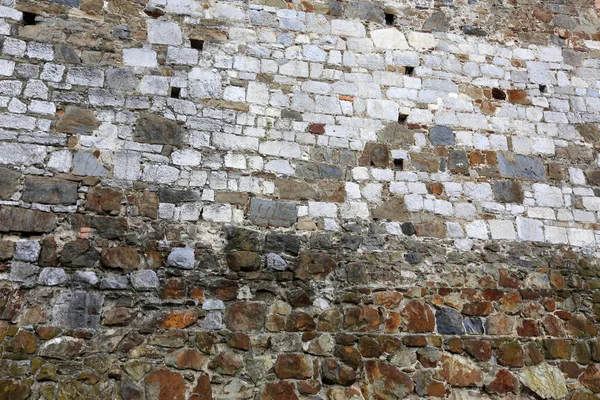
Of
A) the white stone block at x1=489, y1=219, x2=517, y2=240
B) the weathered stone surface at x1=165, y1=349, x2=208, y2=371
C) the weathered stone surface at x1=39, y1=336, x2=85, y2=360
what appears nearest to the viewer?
the weathered stone surface at x1=39, y1=336, x2=85, y2=360

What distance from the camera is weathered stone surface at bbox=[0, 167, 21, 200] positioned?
3.77 metres

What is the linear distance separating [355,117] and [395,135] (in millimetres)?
364

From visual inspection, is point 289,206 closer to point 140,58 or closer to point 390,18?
point 140,58

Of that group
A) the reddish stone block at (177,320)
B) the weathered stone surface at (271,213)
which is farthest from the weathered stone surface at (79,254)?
the weathered stone surface at (271,213)

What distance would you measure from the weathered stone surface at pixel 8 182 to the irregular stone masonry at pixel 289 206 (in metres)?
0.01

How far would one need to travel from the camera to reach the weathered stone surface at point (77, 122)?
159 inches

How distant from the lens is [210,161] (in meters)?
4.19

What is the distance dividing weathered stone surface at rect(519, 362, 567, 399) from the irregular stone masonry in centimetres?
2

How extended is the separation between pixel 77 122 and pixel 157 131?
0.57m

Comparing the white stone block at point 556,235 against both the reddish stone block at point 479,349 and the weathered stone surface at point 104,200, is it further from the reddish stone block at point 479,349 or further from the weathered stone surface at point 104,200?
the weathered stone surface at point 104,200

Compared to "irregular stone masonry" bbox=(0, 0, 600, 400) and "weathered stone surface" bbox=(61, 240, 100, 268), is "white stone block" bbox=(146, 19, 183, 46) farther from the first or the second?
"weathered stone surface" bbox=(61, 240, 100, 268)

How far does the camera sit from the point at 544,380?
13.3 feet

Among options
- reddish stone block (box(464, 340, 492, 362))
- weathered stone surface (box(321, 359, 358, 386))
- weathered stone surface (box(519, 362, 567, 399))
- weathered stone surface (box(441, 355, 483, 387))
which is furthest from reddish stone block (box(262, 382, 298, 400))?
weathered stone surface (box(519, 362, 567, 399))

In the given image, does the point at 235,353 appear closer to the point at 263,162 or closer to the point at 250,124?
the point at 263,162
